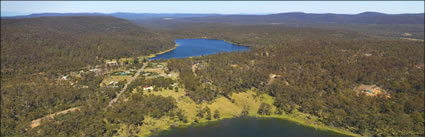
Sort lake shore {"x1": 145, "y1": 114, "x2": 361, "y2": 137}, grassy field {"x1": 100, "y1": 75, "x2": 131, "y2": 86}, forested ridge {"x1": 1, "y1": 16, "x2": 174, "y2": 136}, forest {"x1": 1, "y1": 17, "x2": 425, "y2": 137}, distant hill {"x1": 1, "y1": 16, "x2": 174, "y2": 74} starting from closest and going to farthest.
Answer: lake shore {"x1": 145, "y1": 114, "x2": 361, "y2": 137}
forest {"x1": 1, "y1": 17, "x2": 425, "y2": 137}
forested ridge {"x1": 1, "y1": 16, "x2": 174, "y2": 136}
grassy field {"x1": 100, "y1": 75, "x2": 131, "y2": 86}
distant hill {"x1": 1, "y1": 16, "x2": 174, "y2": 74}

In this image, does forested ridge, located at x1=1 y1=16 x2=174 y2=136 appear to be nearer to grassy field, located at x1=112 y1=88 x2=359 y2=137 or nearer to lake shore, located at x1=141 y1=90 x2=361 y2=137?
grassy field, located at x1=112 y1=88 x2=359 y2=137

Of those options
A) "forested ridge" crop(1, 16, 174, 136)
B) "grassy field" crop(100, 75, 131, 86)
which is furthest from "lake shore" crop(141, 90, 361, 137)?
"grassy field" crop(100, 75, 131, 86)

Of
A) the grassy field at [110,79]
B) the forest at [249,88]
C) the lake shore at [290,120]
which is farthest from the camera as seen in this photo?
the grassy field at [110,79]

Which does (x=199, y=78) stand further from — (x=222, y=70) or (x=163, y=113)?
(x=163, y=113)

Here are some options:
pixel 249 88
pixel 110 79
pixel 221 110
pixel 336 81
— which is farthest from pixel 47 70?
pixel 336 81

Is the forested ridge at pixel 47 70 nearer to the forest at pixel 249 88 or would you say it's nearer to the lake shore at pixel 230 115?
the forest at pixel 249 88

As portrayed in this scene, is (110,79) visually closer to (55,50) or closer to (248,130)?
(248,130)

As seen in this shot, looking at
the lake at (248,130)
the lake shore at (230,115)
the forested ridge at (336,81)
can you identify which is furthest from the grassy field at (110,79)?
the lake at (248,130)

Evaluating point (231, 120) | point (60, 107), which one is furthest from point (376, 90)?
point (60, 107)
